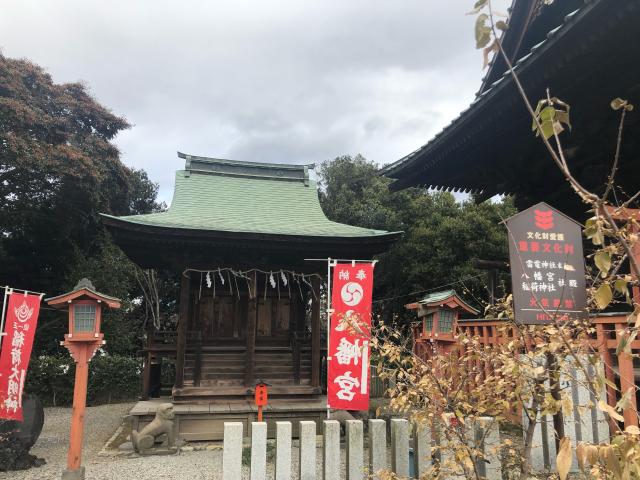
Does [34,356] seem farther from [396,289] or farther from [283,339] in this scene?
[396,289]

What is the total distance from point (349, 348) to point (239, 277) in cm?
436

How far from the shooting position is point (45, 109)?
16047mm

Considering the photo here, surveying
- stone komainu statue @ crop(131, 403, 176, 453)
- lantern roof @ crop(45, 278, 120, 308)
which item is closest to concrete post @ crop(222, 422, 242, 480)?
lantern roof @ crop(45, 278, 120, 308)

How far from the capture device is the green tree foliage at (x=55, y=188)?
48.4 ft

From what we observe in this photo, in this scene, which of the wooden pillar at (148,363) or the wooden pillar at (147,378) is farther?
the wooden pillar at (147,378)

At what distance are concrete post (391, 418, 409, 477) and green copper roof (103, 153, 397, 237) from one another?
21.1ft

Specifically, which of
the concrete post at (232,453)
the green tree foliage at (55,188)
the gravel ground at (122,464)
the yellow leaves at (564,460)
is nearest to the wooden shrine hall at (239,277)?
the gravel ground at (122,464)

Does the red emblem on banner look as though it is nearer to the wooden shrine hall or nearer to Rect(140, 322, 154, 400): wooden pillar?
the wooden shrine hall

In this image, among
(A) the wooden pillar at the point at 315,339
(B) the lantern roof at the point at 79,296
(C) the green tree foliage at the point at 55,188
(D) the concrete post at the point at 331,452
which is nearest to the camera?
(D) the concrete post at the point at 331,452

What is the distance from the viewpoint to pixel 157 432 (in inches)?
302

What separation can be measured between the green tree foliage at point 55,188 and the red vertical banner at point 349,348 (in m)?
12.2

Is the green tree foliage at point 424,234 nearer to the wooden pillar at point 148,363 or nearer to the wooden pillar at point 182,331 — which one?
the wooden pillar at point 182,331

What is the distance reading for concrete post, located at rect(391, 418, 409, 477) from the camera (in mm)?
3043

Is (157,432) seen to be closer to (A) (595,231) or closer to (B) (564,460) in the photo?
(B) (564,460)
